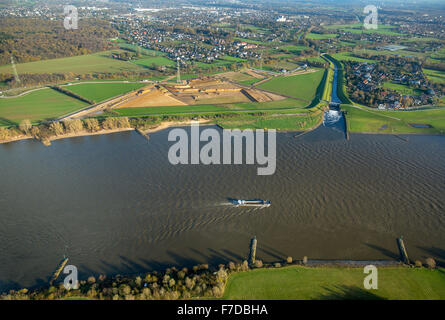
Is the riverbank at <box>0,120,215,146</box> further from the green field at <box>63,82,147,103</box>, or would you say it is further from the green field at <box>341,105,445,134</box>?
the green field at <box>341,105,445,134</box>

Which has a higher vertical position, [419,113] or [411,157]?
[419,113]

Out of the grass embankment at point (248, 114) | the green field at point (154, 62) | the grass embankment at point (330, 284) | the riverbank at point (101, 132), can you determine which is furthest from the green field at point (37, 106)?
the grass embankment at point (330, 284)

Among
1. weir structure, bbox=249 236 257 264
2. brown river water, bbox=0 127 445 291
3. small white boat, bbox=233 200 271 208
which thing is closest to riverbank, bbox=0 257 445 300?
weir structure, bbox=249 236 257 264

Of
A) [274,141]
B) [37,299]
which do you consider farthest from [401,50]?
[37,299]

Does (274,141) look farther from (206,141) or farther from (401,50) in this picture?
(401,50)

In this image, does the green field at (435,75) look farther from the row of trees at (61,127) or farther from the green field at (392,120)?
the row of trees at (61,127)

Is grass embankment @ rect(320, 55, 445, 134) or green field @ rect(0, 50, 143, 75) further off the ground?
green field @ rect(0, 50, 143, 75)

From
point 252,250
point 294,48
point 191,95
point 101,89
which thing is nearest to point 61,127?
point 101,89
